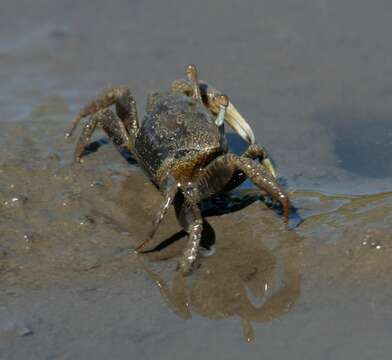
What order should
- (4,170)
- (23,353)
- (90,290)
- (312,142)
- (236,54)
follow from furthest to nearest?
(236,54), (312,142), (4,170), (90,290), (23,353)

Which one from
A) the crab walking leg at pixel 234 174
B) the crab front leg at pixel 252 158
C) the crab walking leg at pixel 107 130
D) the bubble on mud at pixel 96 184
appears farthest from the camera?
the crab walking leg at pixel 107 130

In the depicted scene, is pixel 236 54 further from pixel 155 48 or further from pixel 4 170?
pixel 4 170

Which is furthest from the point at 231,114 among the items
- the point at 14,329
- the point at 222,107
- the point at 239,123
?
the point at 14,329

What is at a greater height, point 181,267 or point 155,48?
point 155,48

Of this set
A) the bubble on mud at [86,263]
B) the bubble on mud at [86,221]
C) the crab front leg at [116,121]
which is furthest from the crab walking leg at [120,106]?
the bubble on mud at [86,263]

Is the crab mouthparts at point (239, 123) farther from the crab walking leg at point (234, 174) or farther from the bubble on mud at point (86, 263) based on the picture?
the bubble on mud at point (86, 263)

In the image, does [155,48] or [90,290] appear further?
[155,48]

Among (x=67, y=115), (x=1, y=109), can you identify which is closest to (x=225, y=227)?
(x=67, y=115)

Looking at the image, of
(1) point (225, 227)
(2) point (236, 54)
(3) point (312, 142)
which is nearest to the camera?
(1) point (225, 227)

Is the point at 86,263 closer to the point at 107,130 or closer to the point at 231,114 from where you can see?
the point at 107,130
